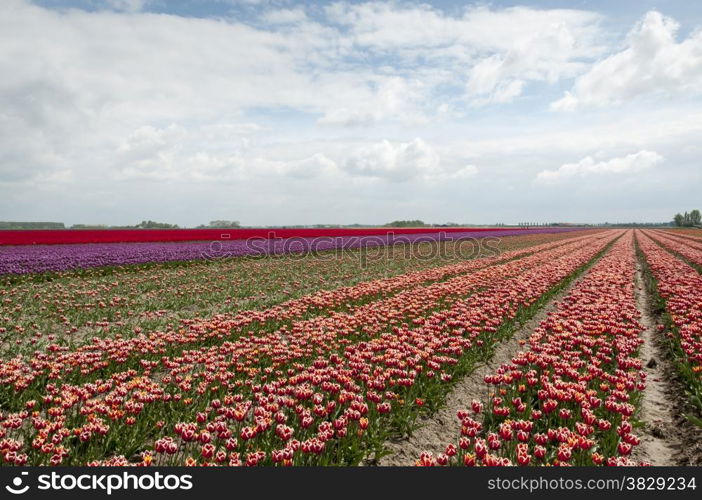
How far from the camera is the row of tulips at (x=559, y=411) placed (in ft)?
13.1

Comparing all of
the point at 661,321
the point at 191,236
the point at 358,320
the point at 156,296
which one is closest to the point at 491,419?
the point at 358,320

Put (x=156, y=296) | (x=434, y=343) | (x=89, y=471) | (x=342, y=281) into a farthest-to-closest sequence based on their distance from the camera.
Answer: (x=342, y=281) < (x=156, y=296) < (x=434, y=343) < (x=89, y=471)

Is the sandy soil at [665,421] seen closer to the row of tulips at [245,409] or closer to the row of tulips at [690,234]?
the row of tulips at [245,409]

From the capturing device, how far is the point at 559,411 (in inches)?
208

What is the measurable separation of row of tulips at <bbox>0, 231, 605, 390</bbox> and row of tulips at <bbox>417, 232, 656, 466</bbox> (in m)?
3.46

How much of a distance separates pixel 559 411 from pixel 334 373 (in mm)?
3119

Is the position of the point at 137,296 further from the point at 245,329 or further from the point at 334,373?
the point at 334,373

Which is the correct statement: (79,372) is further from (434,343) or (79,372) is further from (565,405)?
(565,405)

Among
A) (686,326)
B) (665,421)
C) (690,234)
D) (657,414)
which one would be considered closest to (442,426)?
(665,421)

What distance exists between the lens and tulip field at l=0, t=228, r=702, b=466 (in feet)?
14.1

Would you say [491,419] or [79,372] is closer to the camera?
[491,419]

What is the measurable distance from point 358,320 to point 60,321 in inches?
313

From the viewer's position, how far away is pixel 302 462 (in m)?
4.11

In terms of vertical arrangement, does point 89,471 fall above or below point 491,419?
above
